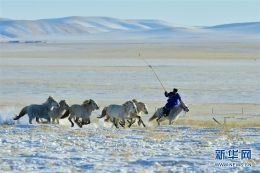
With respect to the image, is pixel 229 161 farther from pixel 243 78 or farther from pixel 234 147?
pixel 243 78

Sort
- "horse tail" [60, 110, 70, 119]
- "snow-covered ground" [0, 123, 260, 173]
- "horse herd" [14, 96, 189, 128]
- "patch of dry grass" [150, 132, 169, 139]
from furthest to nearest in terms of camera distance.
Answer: "horse tail" [60, 110, 70, 119] → "horse herd" [14, 96, 189, 128] → "patch of dry grass" [150, 132, 169, 139] → "snow-covered ground" [0, 123, 260, 173]

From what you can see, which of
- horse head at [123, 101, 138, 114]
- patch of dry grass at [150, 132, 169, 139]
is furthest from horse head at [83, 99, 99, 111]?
patch of dry grass at [150, 132, 169, 139]

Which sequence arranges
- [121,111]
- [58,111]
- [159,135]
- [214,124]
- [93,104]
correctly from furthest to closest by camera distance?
[214,124] → [58,111] → [121,111] → [93,104] → [159,135]

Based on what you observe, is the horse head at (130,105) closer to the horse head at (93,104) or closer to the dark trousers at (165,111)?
the horse head at (93,104)

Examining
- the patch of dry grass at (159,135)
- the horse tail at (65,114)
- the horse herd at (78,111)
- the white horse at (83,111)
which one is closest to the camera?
the patch of dry grass at (159,135)

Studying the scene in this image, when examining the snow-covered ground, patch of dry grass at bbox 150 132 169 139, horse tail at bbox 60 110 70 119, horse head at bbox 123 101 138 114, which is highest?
horse head at bbox 123 101 138 114

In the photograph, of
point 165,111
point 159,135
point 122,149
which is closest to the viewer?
point 122,149

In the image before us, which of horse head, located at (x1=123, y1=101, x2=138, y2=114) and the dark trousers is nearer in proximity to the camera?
horse head, located at (x1=123, y1=101, x2=138, y2=114)

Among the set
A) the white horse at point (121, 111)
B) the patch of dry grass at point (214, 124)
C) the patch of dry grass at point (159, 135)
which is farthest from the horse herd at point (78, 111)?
the patch of dry grass at point (159, 135)

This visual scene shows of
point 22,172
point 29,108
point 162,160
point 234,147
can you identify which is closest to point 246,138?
point 234,147

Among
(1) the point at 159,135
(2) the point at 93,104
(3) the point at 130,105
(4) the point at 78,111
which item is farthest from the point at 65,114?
(1) the point at 159,135

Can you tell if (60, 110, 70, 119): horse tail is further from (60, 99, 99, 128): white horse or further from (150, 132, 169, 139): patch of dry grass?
(150, 132, 169, 139): patch of dry grass

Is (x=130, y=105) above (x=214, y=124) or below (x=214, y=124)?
above

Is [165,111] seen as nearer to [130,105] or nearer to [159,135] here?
[130,105]
